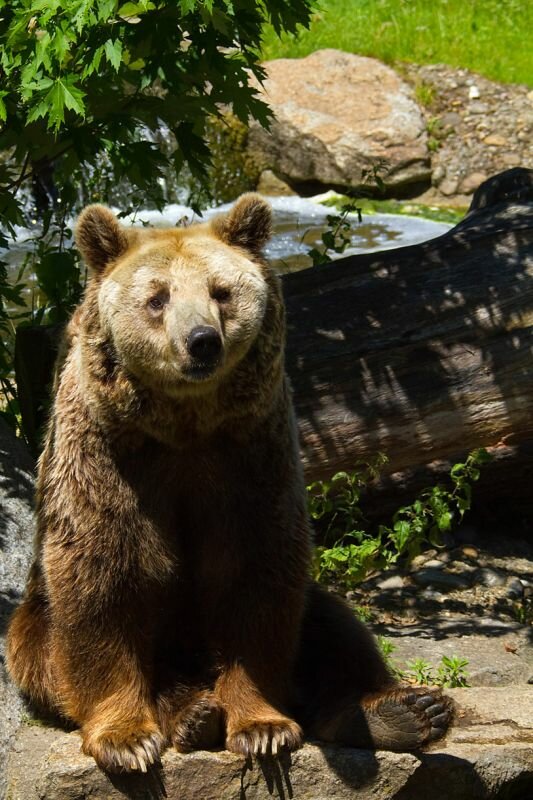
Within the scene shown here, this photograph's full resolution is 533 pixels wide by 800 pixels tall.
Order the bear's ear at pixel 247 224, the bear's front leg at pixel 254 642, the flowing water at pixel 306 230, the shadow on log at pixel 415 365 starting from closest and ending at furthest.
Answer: the bear's front leg at pixel 254 642 → the bear's ear at pixel 247 224 → the shadow on log at pixel 415 365 → the flowing water at pixel 306 230

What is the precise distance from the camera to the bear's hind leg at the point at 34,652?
17.3 ft

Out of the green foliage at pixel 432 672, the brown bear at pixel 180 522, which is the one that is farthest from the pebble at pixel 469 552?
the brown bear at pixel 180 522

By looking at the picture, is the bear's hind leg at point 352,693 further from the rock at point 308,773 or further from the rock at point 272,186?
the rock at point 272,186

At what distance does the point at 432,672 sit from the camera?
623 centimetres

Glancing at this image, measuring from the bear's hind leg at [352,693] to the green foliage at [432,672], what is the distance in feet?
1.91

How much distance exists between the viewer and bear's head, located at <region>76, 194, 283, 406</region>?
456cm

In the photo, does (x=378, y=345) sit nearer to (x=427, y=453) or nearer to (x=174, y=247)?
(x=427, y=453)

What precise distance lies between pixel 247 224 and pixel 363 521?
316 centimetres

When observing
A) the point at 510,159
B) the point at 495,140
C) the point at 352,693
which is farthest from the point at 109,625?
the point at 495,140

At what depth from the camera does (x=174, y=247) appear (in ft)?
15.9

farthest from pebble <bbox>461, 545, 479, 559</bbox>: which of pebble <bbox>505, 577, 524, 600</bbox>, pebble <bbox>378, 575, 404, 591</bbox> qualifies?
pebble <bbox>378, 575, 404, 591</bbox>

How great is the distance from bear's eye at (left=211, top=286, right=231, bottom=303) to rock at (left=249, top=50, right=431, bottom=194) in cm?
1310

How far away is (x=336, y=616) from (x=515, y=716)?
942 millimetres

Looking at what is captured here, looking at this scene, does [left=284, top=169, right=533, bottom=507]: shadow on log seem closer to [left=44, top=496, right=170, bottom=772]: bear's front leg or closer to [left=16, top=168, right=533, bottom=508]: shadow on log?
[left=16, top=168, right=533, bottom=508]: shadow on log
